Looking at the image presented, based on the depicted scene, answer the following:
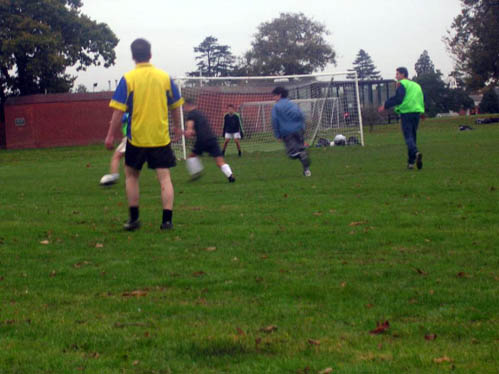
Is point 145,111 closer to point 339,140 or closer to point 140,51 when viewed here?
point 140,51

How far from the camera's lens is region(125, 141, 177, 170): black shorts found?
7.81 m

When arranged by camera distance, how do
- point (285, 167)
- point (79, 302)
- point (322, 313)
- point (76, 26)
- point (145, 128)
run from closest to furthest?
point (322, 313) < point (79, 302) < point (145, 128) < point (285, 167) < point (76, 26)

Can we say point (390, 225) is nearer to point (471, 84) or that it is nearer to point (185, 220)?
point (185, 220)

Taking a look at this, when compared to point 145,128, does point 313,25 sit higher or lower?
higher

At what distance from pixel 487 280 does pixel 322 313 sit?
1379 mm

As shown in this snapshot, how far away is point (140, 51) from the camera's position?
25.2 feet

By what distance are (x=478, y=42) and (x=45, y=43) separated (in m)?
28.7

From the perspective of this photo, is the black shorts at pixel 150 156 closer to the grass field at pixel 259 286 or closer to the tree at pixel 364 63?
the grass field at pixel 259 286

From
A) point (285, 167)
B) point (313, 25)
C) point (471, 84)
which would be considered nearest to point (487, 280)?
point (285, 167)

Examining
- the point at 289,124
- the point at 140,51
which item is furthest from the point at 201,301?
the point at 289,124

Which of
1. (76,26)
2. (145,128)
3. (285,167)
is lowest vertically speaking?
(285,167)

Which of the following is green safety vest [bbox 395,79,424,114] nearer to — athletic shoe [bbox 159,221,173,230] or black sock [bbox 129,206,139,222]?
athletic shoe [bbox 159,221,173,230]

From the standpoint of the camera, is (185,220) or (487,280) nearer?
(487,280)

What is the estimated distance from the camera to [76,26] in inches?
1911
